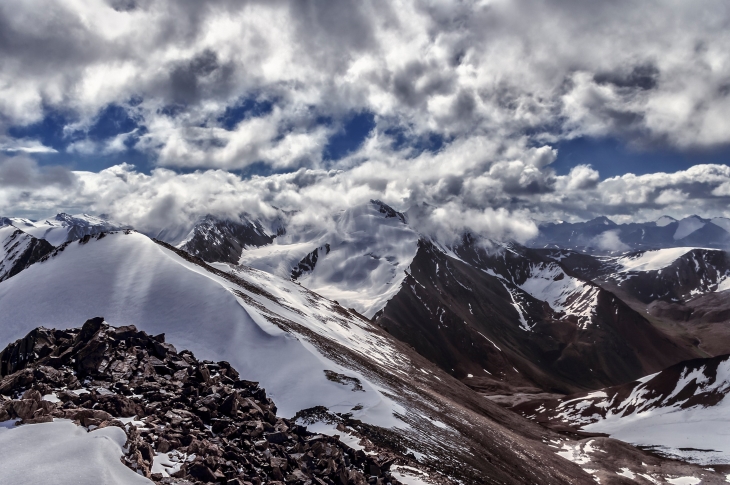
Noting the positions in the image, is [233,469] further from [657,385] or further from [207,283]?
[657,385]

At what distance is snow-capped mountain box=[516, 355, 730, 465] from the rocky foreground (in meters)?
106

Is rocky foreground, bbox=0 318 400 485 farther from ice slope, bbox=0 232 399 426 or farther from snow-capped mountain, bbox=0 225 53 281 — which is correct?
snow-capped mountain, bbox=0 225 53 281

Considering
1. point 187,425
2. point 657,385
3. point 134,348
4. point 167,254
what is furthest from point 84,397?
point 657,385

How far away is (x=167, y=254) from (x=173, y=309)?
25.6m

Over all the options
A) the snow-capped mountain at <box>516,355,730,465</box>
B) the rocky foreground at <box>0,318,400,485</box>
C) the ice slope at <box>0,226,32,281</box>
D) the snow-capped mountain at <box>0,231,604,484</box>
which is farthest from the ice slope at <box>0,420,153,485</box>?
the ice slope at <box>0,226,32,281</box>

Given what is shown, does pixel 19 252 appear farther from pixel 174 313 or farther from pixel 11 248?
pixel 174 313

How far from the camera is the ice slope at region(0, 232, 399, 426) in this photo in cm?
4805

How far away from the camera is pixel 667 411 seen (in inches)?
5138

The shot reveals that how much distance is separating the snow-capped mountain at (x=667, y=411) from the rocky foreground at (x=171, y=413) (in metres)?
106

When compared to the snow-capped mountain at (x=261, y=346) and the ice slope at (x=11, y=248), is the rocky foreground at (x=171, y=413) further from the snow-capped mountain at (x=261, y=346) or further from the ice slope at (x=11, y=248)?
the ice slope at (x=11, y=248)

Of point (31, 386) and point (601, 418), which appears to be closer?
point (31, 386)

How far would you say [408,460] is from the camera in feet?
109

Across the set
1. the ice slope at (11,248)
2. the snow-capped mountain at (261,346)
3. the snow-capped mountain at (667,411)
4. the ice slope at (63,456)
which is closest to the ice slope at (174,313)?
the snow-capped mountain at (261,346)

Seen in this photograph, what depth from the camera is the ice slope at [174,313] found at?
158 feet
